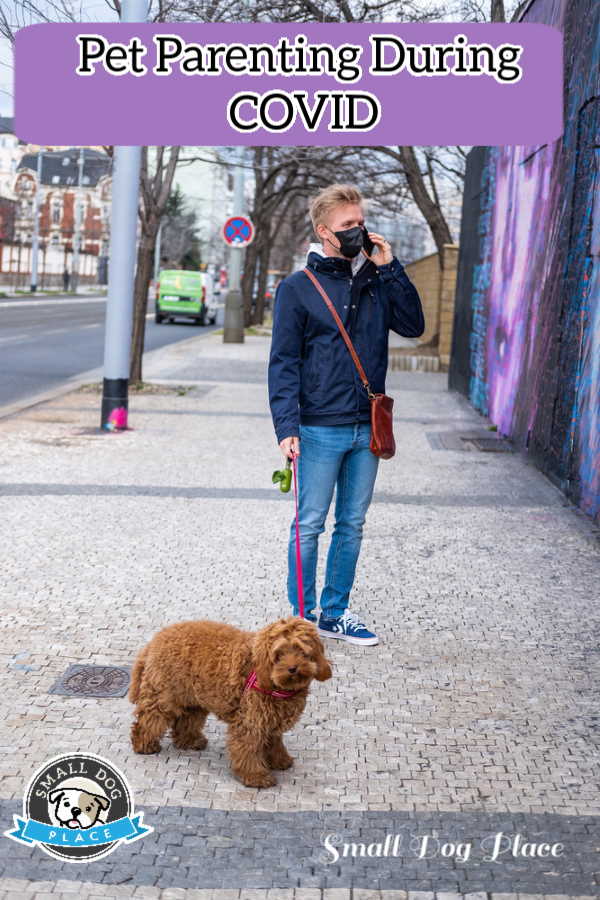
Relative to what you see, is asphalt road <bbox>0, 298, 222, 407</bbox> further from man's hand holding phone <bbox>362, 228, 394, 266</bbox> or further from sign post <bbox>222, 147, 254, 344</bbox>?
man's hand holding phone <bbox>362, 228, 394, 266</bbox>

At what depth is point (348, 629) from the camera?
203 inches

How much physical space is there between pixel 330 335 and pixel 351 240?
0.44m

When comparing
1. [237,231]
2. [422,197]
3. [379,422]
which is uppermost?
[422,197]

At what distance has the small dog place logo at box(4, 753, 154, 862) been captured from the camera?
318 centimetres

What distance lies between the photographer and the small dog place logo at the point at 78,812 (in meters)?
3.18

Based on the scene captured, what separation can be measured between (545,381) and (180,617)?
577 cm

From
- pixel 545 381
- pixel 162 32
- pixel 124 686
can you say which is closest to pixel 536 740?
pixel 124 686

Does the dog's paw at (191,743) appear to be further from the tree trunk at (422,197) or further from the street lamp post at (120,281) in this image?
the tree trunk at (422,197)

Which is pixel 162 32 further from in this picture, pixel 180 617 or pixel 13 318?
pixel 13 318

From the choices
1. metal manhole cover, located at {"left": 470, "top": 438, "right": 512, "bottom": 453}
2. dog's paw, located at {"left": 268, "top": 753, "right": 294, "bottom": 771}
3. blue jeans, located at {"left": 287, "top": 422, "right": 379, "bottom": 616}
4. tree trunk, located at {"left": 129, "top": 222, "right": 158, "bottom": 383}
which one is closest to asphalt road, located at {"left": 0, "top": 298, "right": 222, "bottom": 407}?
tree trunk, located at {"left": 129, "top": 222, "right": 158, "bottom": 383}

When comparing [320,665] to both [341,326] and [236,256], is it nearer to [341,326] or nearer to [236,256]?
[341,326]

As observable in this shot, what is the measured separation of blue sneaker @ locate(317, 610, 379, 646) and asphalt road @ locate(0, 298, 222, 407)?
31.9 feet

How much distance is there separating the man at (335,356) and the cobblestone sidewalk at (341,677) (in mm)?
712

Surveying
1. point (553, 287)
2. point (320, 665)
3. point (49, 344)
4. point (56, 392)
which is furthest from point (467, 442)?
point (49, 344)
